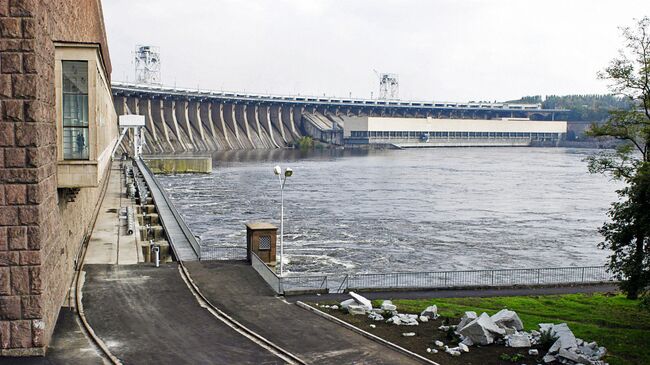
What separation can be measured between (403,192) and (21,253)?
77512 mm

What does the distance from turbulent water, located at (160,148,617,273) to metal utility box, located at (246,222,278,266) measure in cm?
1021

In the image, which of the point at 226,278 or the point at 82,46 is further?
the point at 226,278

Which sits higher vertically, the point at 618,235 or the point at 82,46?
the point at 82,46

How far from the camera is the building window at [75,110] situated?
23875mm

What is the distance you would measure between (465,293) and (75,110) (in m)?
17.8

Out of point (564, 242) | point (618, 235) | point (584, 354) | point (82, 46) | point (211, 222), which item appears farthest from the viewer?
point (211, 222)

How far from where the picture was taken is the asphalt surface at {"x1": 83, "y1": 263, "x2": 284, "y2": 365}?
67.7ft

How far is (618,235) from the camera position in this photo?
2758cm

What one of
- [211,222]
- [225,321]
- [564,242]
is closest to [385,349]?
[225,321]

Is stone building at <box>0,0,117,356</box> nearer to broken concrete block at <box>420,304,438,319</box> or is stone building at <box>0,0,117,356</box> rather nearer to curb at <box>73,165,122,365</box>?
curb at <box>73,165,122,365</box>

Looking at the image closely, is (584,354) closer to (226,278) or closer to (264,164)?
(226,278)

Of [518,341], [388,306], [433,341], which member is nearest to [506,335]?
[518,341]

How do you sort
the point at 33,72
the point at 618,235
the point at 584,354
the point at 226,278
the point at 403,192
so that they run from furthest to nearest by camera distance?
the point at 403,192 → the point at 226,278 → the point at 618,235 → the point at 584,354 → the point at 33,72

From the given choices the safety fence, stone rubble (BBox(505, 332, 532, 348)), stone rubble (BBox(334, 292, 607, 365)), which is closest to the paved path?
the safety fence
